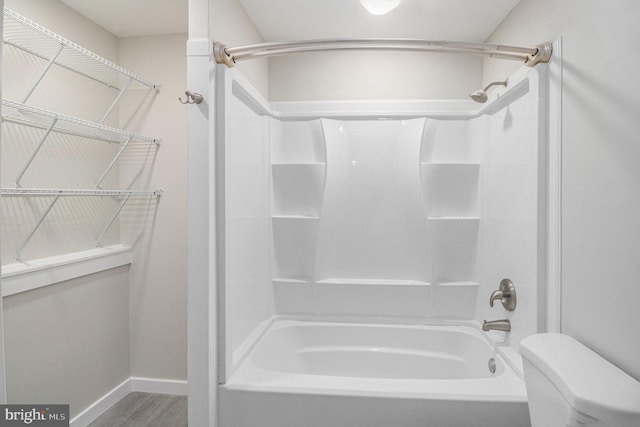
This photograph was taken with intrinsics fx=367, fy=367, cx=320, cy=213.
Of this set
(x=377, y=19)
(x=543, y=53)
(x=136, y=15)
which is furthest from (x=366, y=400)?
(x=136, y=15)

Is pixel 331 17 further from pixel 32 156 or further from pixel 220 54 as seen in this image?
pixel 32 156

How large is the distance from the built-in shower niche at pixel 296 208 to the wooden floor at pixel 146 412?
37.6 inches

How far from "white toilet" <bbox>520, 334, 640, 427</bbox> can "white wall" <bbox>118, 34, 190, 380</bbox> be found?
221 centimetres

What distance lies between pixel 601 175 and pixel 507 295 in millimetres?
818

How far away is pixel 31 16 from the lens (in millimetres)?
1964

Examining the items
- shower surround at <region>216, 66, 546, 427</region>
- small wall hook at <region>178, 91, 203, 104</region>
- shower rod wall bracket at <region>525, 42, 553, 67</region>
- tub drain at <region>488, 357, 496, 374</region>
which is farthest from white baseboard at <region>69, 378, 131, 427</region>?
shower rod wall bracket at <region>525, 42, 553, 67</region>

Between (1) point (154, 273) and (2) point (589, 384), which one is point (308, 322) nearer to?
(1) point (154, 273)

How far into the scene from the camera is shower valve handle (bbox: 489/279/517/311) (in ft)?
5.85

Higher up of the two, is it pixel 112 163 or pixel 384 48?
pixel 384 48

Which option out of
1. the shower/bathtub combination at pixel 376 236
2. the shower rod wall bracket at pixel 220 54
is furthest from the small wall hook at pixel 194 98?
the shower/bathtub combination at pixel 376 236

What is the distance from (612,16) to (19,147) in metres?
2.60

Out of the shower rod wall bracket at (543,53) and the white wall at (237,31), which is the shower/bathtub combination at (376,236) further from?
the shower rod wall bracket at (543,53)

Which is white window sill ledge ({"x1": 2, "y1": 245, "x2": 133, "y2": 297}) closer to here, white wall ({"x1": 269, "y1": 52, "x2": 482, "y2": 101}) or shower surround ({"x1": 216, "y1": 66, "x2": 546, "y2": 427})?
shower surround ({"x1": 216, "y1": 66, "x2": 546, "y2": 427})

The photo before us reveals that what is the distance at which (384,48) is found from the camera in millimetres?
1496
